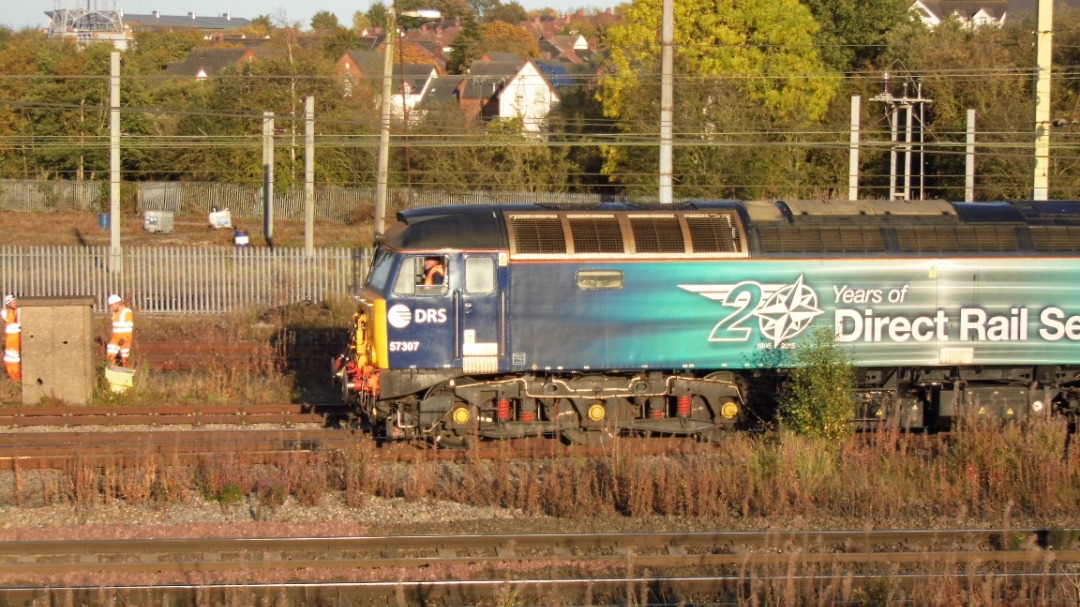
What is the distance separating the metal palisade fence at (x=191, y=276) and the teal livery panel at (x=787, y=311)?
12.7m

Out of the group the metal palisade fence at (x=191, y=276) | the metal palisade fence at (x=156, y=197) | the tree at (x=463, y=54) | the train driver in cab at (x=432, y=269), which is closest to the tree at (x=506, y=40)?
the tree at (x=463, y=54)

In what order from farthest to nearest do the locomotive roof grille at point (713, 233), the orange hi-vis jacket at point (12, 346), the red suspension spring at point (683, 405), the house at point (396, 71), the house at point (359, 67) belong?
1. the house at point (396, 71)
2. the house at point (359, 67)
3. the orange hi-vis jacket at point (12, 346)
4. the red suspension spring at point (683, 405)
5. the locomotive roof grille at point (713, 233)

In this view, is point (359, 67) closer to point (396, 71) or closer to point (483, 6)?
point (396, 71)

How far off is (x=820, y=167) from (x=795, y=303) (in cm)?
2664

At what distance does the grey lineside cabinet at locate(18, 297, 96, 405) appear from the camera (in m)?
15.7

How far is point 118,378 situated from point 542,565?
934cm

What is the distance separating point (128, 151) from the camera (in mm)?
52406

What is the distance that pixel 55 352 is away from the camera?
15695 millimetres

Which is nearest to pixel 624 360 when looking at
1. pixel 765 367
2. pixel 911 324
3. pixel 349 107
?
pixel 765 367

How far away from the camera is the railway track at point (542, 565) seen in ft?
27.9

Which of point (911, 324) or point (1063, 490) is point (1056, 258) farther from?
point (1063, 490)

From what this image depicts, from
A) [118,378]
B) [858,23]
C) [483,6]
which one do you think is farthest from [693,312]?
[483,6]

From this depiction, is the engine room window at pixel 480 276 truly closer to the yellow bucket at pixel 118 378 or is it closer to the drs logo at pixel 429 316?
the drs logo at pixel 429 316

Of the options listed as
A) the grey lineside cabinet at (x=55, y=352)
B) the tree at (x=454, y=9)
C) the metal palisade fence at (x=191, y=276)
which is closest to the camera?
the grey lineside cabinet at (x=55, y=352)
